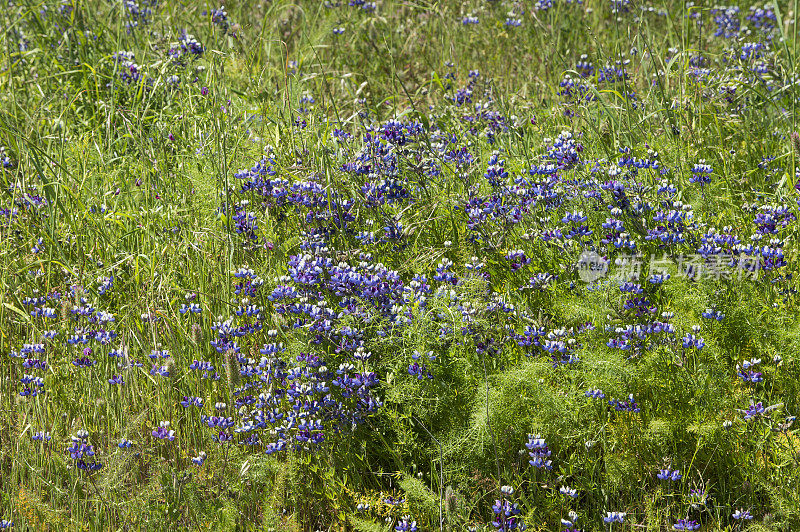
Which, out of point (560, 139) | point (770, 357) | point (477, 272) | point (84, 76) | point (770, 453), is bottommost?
point (770, 453)

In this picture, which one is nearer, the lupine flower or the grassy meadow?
the lupine flower

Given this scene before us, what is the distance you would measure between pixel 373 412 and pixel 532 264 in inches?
38.0

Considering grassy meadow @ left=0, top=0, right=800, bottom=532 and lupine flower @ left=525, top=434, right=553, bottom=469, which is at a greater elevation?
grassy meadow @ left=0, top=0, right=800, bottom=532

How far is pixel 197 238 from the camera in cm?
333

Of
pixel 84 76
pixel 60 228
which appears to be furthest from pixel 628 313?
pixel 84 76

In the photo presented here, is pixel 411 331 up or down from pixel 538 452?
up

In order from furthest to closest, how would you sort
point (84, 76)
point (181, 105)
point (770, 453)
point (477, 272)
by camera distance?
point (84, 76) < point (181, 105) < point (477, 272) < point (770, 453)

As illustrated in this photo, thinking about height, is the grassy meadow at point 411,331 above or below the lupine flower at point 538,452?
above

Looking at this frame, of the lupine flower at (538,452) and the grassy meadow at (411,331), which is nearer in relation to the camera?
the lupine flower at (538,452)

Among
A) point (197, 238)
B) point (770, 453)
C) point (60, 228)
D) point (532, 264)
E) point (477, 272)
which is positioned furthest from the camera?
point (60, 228)

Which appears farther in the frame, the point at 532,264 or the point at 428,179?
the point at 428,179

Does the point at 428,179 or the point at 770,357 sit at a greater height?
→ the point at 428,179

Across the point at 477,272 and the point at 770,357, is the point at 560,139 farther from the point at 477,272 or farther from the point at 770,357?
the point at 770,357

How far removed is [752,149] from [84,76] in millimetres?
3762
